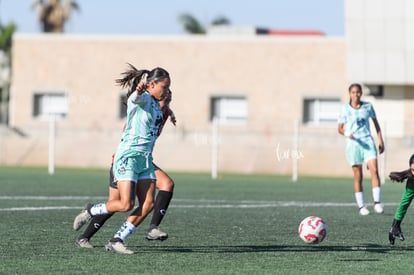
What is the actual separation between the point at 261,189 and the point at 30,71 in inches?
1197

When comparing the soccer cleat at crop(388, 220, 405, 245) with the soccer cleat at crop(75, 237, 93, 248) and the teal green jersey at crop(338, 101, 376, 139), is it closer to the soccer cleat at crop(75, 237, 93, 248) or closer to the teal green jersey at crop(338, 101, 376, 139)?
the soccer cleat at crop(75, 237, 93, 248)

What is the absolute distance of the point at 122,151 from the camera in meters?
11.7

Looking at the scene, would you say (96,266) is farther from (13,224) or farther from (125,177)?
(13,224)

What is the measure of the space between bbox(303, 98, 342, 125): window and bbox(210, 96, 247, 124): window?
2.92 meters

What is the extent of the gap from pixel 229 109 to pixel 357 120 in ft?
111

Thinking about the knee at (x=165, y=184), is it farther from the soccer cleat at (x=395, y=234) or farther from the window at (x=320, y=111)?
the window at (x=320, y=111)

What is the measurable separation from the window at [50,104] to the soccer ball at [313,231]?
42635 mm

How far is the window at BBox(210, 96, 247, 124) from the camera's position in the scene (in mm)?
52438

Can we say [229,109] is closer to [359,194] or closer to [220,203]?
[220,203]

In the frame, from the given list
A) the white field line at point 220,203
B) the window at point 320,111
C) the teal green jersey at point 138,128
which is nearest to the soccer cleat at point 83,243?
the teal green jersey at point 138,128

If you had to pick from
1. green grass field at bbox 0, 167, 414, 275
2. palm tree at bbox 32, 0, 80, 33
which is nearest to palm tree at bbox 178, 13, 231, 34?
palm tree at bbox 32, 0, 80, 33

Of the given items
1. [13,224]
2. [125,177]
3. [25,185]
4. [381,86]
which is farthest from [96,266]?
[381,86]

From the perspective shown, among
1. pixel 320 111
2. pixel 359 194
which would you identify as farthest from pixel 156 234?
Answer: pixel 320 111

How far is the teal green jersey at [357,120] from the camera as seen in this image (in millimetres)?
19000
